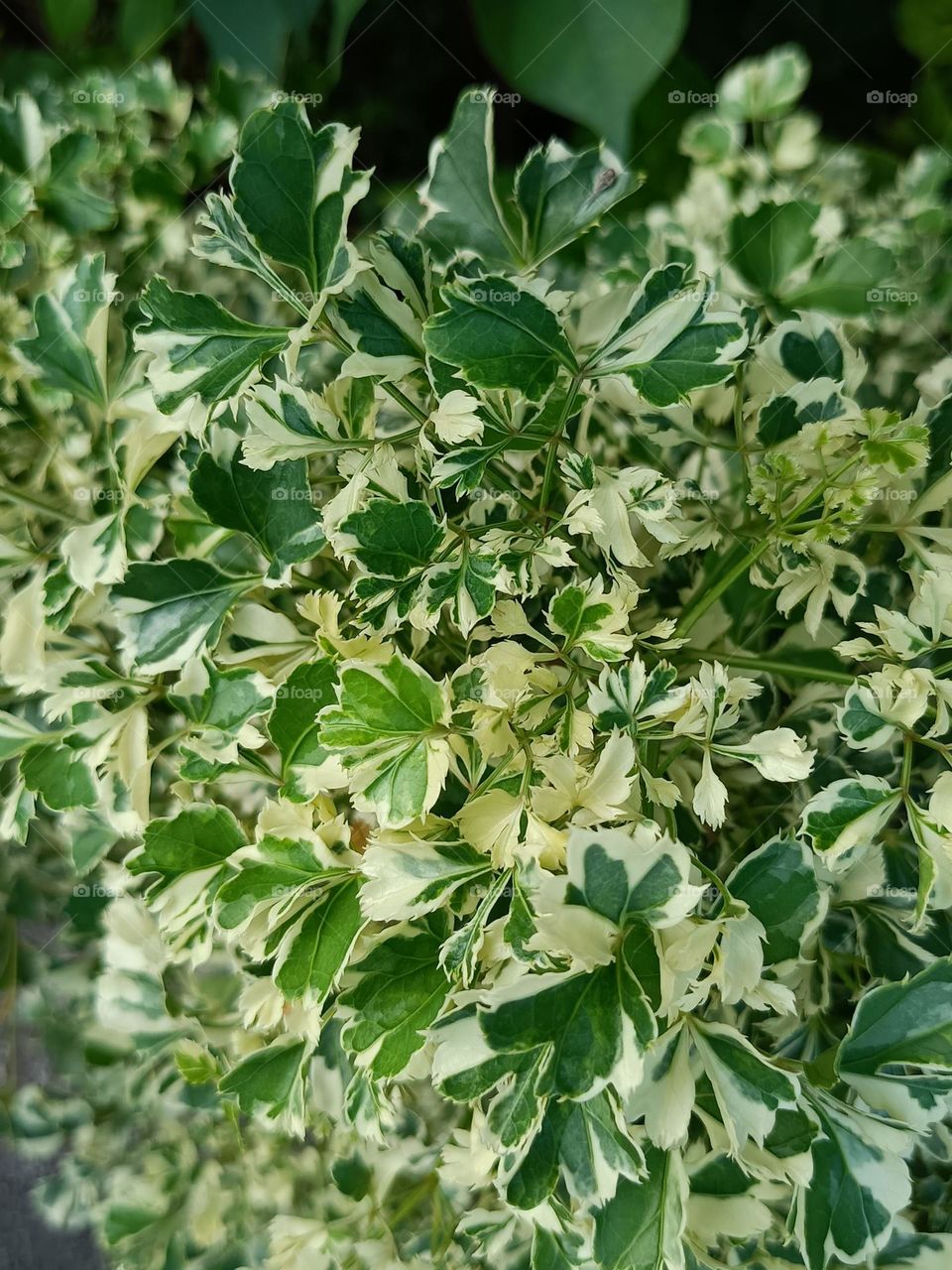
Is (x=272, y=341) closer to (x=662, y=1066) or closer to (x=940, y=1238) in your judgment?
(x=662, y=1066)

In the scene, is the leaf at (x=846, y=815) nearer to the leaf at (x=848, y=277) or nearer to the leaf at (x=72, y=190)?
the leaf at (x=848, y=277)

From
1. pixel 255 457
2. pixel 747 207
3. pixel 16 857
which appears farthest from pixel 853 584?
pixel 16 857

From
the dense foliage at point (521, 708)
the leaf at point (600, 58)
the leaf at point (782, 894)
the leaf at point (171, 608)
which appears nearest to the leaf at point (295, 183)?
the dense foliage at point (521, 708)

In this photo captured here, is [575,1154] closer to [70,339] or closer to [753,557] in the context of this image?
[753,557]

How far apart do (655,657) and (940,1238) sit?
253 millimetres

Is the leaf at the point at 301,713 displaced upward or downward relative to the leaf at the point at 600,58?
downward

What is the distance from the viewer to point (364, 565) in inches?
11.3

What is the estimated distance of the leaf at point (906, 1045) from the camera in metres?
0.32

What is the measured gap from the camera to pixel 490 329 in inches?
11.0

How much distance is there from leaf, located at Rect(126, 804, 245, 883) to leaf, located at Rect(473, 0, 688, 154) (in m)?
0.47

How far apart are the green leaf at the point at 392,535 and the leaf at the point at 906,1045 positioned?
0.64 feet

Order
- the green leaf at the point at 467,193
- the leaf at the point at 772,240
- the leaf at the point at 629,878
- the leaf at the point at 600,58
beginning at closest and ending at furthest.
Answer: the leaf at the point at 629,878 < the green leaf at the point at 467,193 < the leaf at the point at 772,240 < the leaf at the point at 600,58

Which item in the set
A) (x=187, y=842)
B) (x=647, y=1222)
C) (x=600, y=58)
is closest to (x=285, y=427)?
(x=187, y=842)

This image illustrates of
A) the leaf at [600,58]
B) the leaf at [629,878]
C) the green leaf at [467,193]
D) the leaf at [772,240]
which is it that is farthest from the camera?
the leaf at [600,58]
